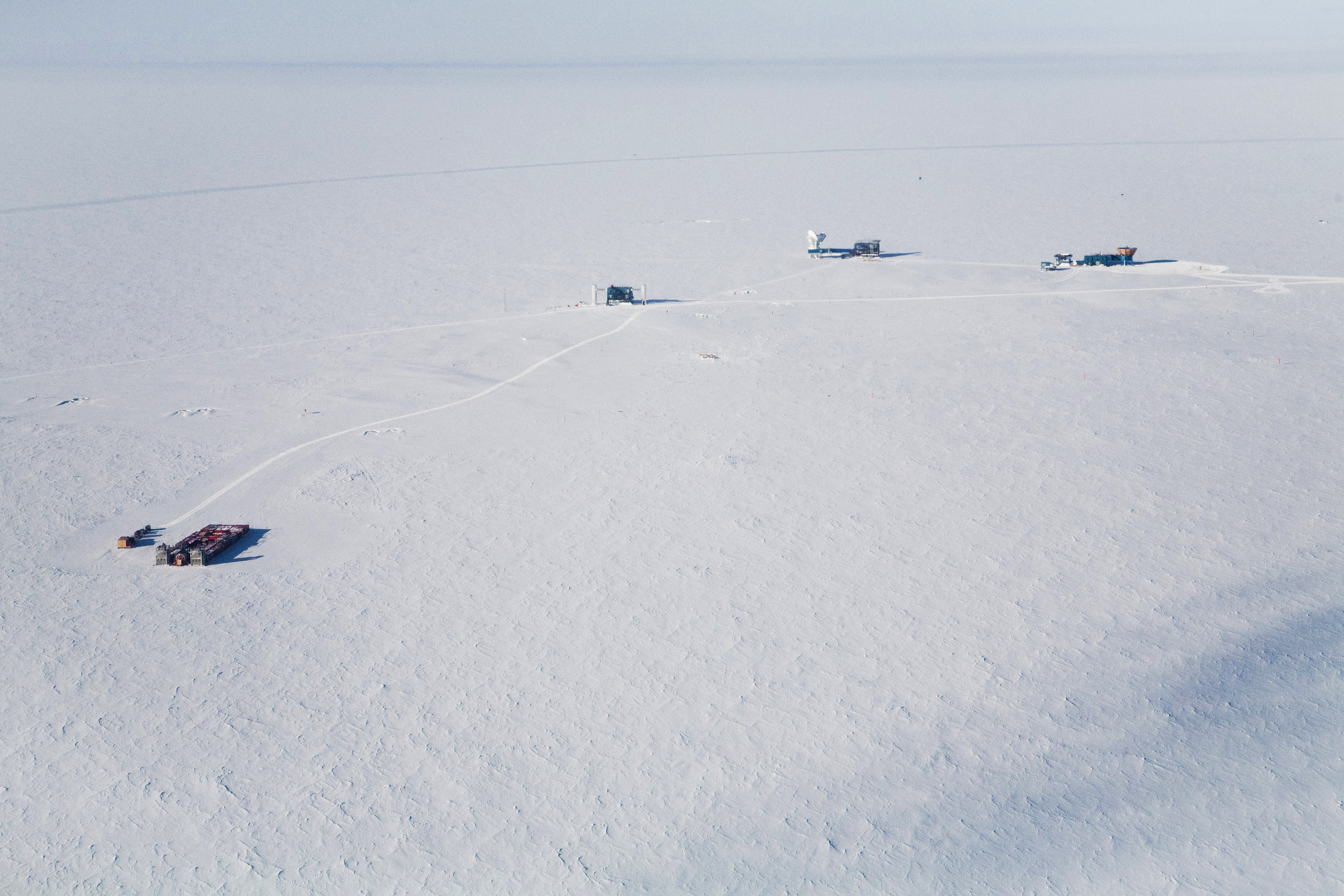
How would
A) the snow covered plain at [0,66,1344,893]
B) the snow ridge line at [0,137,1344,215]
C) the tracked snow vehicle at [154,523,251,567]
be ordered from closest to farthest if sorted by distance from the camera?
the snow covered plain at [0,66,1344,893] < the tracked snow vehicle at [154,523,251,567] < the snow ridge line at [0,137,1344,215]

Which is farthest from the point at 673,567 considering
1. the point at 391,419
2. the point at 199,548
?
the point at 391,419

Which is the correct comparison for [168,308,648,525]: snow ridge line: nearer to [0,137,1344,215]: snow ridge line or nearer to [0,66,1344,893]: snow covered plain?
[0,66,1344,893]: snow covered plain

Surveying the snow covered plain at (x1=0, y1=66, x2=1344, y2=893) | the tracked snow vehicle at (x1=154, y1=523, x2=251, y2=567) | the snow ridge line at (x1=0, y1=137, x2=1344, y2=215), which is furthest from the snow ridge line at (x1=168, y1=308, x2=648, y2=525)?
the snow ridge line at (x1=0, y1=137, x2=1344, y2=215)

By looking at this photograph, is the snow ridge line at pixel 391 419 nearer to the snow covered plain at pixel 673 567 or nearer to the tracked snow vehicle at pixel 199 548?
the snow covered plain at pixel 673 567

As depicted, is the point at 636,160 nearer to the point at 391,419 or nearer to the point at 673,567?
the point at 391,419

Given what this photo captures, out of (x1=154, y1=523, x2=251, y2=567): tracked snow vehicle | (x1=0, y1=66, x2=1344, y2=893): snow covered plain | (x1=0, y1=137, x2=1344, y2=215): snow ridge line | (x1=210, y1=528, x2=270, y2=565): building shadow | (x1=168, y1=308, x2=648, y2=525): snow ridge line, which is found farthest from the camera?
(x1=0, y1=137, x2=1344, y2=215): snow ridge line

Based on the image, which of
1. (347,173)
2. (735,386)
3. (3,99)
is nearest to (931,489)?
(735,386)
